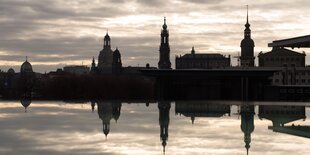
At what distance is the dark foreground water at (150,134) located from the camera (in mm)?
17297

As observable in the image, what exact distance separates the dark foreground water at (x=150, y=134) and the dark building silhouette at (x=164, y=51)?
133527 millimetres

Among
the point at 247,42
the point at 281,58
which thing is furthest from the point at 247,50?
the point at 281,58

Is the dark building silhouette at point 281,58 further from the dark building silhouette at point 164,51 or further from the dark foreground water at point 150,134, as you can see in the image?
the dark foreground water at point 150,134

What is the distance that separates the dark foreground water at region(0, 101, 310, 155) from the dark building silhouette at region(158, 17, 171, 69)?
134 m

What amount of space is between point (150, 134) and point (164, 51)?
474 ft

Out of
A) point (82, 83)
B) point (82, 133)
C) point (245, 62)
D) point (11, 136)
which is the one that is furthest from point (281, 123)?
point (245, 62)

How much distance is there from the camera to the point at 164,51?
165375 millimetres

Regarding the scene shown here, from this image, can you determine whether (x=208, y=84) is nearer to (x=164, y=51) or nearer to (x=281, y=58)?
(x=281, y=58)

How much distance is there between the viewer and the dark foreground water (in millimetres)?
17297

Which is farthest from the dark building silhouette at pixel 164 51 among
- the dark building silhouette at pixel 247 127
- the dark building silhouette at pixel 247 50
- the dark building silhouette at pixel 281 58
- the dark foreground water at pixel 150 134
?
the dark building silhouette at pixel 247 127

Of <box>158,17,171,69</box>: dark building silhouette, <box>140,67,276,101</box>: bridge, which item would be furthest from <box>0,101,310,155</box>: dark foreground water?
<box>158,17,171,69</box>: dark building silhouette

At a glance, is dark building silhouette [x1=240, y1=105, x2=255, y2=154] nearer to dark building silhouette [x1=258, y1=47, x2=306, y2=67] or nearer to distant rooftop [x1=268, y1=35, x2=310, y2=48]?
distant rooftop [x1=268, y1=35, x2=310, y2=48]

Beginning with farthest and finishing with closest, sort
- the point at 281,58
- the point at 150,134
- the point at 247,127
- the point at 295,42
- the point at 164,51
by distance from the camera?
the point at 164,51, the point at 281,58, the point at 295,42, the point at 247,127, the point at 150,134

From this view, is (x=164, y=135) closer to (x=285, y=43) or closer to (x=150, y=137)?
(x=150, y=137)
